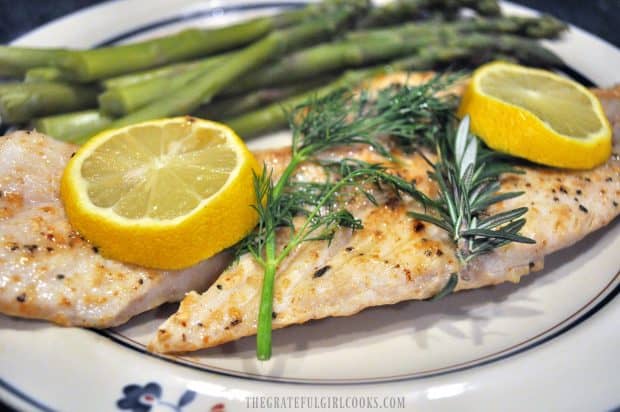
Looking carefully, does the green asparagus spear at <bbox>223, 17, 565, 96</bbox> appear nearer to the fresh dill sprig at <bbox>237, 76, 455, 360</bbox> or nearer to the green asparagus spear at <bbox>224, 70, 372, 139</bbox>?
the green asparagus spear at <bbox>224, 70, 372, 139</bbox>

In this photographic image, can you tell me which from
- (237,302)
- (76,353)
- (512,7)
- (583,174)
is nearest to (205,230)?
(237,302)

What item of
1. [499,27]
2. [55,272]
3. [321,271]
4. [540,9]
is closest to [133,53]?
[55,272]

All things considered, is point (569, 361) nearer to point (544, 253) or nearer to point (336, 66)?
point (544, 253)

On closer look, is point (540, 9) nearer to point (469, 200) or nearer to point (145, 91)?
point (469, 200)

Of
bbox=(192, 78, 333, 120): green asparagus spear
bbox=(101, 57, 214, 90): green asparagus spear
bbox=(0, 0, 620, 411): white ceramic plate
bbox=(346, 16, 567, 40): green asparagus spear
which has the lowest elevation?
bbox=(0, 0, 620, 411): white ceramic plate

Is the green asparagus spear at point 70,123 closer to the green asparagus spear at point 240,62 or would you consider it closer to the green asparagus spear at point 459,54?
the green asparagus spear at point 240,62

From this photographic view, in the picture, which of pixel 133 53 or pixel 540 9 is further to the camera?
pixel 540 9

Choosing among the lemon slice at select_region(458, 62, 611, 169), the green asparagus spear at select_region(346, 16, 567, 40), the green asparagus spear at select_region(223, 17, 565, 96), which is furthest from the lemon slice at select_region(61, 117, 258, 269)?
the green asparagus spear at select_region(346, 16, 567, 40)
